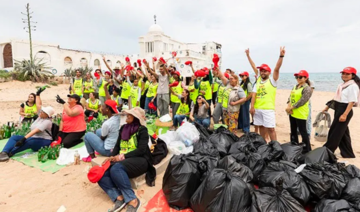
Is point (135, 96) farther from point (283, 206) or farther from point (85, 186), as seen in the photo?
point (283, 206)

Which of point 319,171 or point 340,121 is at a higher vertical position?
point 340,121

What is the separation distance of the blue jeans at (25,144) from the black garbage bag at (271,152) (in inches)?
159

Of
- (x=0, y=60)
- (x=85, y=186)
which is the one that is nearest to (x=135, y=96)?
(x=85, y=186)

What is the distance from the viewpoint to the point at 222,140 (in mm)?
3615

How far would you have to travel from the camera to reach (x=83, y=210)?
8.12ft

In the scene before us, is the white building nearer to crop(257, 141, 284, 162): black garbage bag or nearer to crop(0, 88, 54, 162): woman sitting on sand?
crop(0, 88, 54, 162): woman sitting on sand

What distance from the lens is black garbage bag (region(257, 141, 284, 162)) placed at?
2974 mm

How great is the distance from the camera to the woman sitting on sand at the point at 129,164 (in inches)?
97.2

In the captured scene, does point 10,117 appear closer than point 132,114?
No

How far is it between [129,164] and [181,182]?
2.35 feet

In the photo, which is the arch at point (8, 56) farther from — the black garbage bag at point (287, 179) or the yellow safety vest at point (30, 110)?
the black garbage bag at point (287, 179)

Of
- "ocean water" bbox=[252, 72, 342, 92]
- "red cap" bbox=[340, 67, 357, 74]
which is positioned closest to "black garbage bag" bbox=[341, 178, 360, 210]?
"red cap" bbox=[340, 67, 357, 74]

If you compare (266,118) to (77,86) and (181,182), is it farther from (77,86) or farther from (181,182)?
(77,86)

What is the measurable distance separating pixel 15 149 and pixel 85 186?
1.99 m
